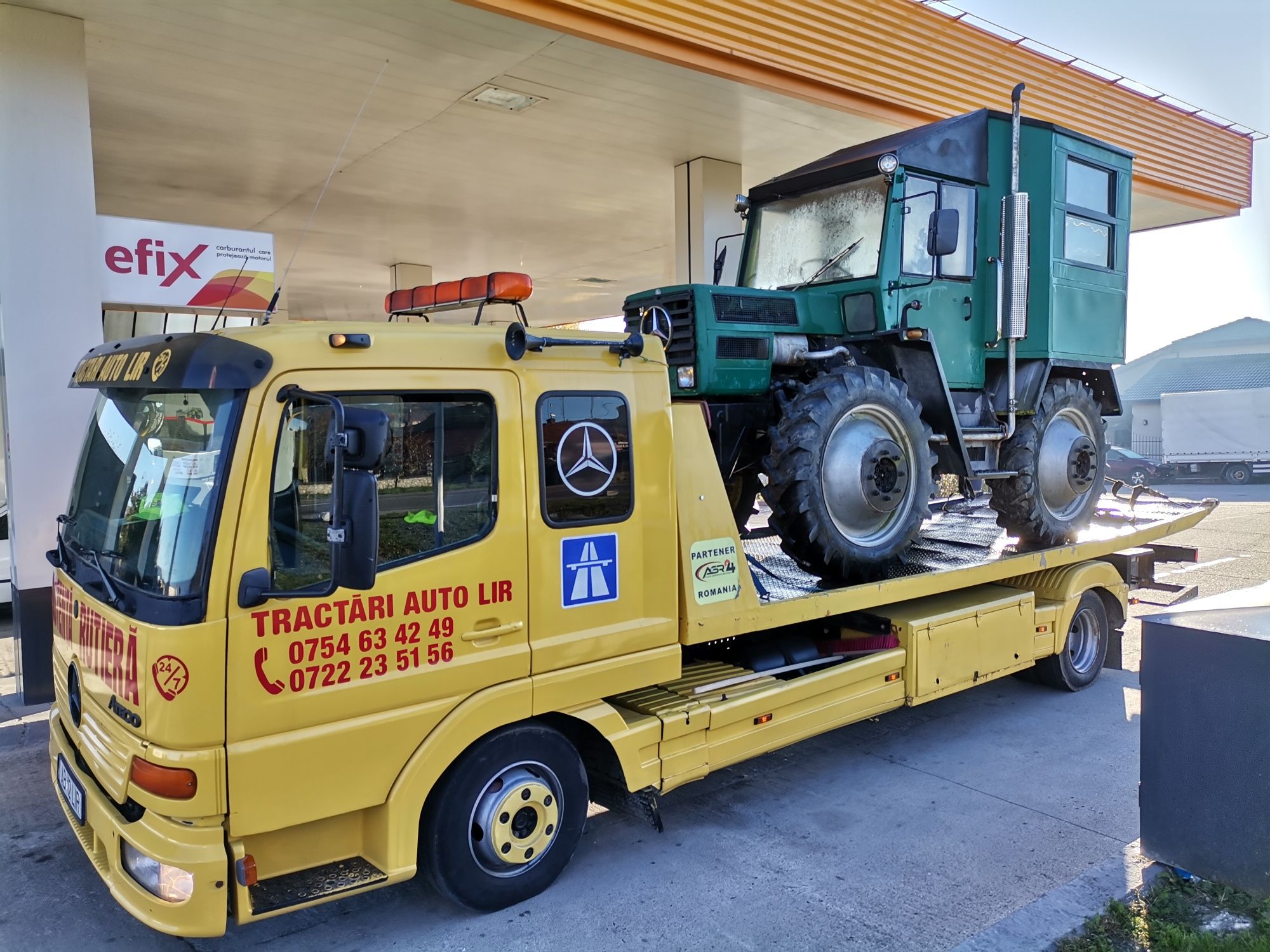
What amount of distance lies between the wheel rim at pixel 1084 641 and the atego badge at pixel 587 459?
15.5 ft

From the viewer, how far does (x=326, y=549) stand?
10.6 ft

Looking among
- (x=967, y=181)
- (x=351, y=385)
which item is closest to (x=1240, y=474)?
(x=967, y=181)

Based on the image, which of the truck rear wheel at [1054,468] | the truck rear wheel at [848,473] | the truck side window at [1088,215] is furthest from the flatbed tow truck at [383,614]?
the truck side window at [1088,215]

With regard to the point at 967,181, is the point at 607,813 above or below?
below

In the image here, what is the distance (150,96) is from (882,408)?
6.97 metres

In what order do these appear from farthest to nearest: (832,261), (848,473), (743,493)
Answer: (743,493) → (832,261) → (848,473)

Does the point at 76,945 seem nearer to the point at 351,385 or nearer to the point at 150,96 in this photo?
the point at 351,385

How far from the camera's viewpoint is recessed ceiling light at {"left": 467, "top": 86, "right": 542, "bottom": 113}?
26.7ft

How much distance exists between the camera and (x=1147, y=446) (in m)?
34.6

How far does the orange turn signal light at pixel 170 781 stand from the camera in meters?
3.00

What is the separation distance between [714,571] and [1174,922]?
2.28 m

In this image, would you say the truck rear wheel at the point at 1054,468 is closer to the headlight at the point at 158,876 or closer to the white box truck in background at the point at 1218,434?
the headlight at the point at 158,876

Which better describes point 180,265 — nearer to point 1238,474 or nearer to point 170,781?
point 170,781

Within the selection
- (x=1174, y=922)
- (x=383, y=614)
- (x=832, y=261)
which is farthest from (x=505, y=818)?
(x=832, y=261)
